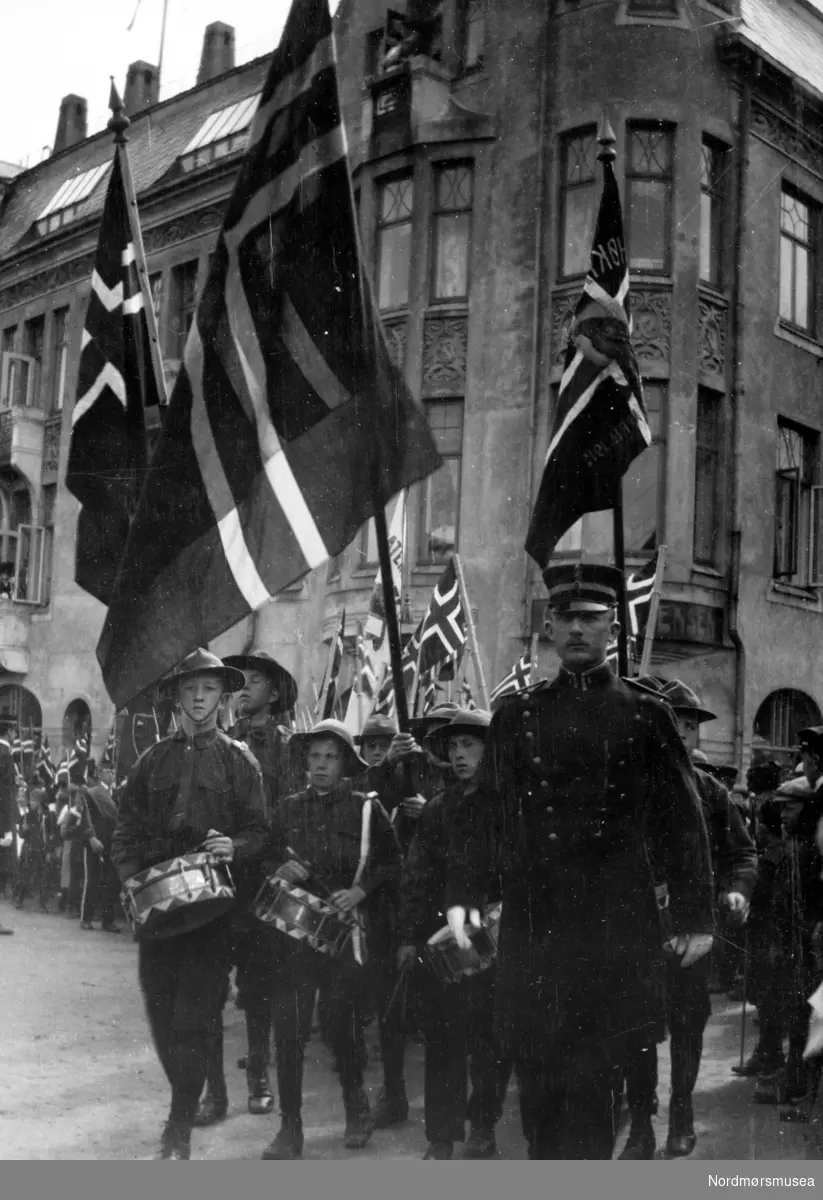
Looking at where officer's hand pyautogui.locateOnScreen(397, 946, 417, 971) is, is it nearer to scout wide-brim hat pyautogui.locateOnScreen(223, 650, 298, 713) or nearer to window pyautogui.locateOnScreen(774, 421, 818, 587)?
scout wide-brim hat pyautogui.locateOnScreen(223, 650, 298, 713)

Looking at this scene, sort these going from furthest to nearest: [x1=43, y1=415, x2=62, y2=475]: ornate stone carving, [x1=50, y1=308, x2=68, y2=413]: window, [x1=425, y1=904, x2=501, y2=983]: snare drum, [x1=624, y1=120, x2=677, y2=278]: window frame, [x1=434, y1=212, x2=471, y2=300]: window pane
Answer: [x1=43, y1=415, x2=62, y2=475]: ornate stone carving → [x1=50, y1=308, x2=68, y2=413]: window → [x1=434, y1=212, x2=471, y2=300]: window pane → [x1=624, y1=120, x2=677, y2=278]: window frame → [x1=425, y1=904, x2=501, y2=983]: snare drum

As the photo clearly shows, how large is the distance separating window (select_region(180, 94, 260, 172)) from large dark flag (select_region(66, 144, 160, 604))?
40.6 ft

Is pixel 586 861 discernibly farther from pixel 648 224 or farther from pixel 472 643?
pixel 648 224

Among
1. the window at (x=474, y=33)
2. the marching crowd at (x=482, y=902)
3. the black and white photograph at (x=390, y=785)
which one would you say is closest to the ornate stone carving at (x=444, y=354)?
the black and white photograph at (x=390, y=785)

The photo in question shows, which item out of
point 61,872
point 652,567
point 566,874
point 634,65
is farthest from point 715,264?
point 566,874

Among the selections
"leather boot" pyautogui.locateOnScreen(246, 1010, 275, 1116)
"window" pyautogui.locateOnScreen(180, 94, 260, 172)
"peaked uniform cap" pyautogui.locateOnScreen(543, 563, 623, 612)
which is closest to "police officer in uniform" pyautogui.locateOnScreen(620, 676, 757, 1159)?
"peaked uniform cap" pyautogui.locateOnScreen(543, 563, 623, 612)

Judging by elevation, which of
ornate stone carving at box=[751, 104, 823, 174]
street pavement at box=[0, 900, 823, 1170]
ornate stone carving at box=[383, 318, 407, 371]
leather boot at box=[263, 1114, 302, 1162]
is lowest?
street pavement at box=[0, 900, 823, 1170]

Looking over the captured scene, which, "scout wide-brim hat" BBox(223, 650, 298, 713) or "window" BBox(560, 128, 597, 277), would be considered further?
"window" BBox(560, 128, 597, 277)

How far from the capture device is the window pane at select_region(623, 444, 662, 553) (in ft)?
57.5

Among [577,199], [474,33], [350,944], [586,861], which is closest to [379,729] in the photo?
[350,944]

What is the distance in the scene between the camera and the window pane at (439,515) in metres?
18.3

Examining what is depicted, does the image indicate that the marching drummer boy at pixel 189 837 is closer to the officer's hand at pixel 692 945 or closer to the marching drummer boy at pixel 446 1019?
the marching drummer boy at pixel 446 1019

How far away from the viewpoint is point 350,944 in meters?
6.50

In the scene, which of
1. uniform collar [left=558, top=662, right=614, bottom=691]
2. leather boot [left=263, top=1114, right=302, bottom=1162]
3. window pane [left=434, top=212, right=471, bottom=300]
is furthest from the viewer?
window pane [left=434, top=212, right=471, bottom=300]
